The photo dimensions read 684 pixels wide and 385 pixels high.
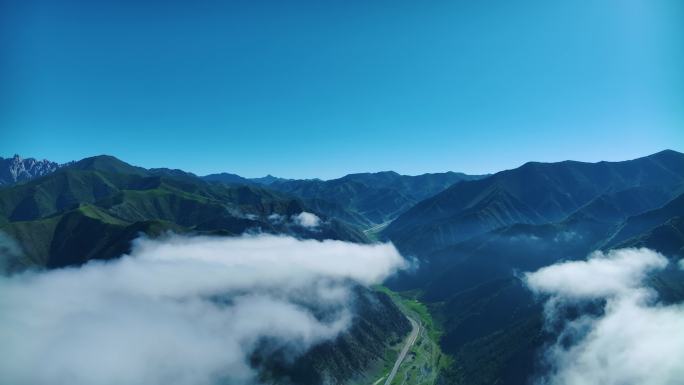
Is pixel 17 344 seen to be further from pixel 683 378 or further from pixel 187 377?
pixel 683 378

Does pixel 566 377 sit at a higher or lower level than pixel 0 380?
lower

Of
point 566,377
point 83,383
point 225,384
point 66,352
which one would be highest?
point 66,352

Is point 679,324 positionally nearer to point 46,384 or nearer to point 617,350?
point 617,350

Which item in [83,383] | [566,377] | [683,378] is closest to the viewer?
[683,378]

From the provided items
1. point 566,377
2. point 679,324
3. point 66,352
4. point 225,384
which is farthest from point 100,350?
point 679,324

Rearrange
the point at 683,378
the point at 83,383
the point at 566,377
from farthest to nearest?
the point at 566,377
the point at 83,383
the point at 683,378

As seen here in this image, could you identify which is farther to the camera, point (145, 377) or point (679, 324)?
point (679, 324)

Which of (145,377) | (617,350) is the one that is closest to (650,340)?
(617,350)

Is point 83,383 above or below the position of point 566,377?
above

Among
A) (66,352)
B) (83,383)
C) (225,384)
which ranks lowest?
(225,384)
